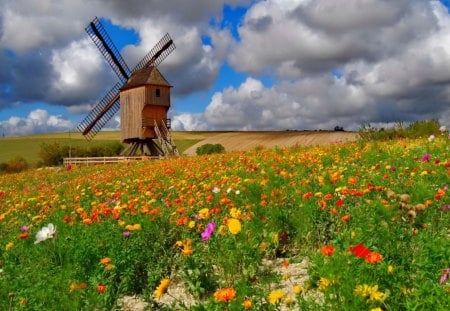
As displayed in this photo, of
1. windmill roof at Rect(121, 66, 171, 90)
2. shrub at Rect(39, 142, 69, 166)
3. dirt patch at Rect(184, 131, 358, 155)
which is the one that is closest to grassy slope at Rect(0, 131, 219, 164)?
dirt patch at Rect(184, 131, 358, 155)

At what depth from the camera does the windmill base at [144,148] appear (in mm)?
35656

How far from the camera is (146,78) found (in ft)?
113

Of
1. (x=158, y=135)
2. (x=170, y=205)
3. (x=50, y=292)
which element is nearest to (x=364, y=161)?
(x=170, y=205)

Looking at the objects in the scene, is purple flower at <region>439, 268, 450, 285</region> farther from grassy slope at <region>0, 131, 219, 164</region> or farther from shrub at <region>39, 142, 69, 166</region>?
grassy slope at <region>0, 131, 219, 164</region>

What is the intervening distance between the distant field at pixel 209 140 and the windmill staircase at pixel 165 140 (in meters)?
5.14

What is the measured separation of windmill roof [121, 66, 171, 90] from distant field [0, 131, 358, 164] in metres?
8.01

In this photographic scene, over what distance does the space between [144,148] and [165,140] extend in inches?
93.2

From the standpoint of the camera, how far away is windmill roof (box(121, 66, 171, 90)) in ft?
Result: 113

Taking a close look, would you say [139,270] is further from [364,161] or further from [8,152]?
[8,152]

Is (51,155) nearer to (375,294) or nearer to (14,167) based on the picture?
(14,167)

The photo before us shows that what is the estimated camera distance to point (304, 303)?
290 cm

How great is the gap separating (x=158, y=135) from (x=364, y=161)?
86.6ft

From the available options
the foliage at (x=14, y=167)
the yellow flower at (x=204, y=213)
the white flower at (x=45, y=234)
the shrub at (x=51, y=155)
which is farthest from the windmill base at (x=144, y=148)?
the yellow flower at (x=204, y=213)

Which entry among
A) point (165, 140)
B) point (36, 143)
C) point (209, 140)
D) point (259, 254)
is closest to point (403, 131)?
point (259, 254)
